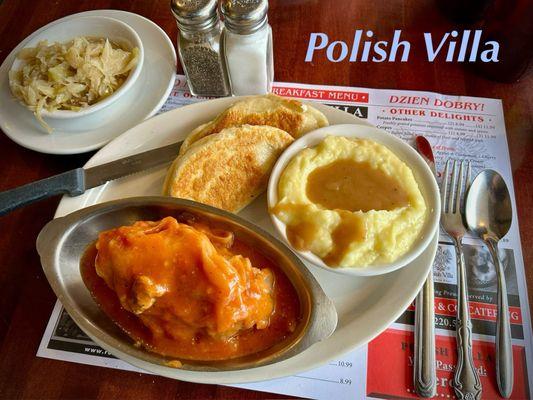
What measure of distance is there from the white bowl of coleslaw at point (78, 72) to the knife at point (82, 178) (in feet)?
1.11

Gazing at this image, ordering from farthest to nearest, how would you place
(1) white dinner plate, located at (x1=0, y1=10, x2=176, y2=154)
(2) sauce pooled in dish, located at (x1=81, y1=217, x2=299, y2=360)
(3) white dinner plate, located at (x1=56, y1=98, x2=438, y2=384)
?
(1) white dinner plate, located at (x1=0, y1=10, x2=176, y2=154) < (3) white dinner plate, located at (x1=56, y1=98, x2=438, y2=384) < (2) sauce pooled in dish, located at (x1=81, y1=217, x2=299, y2=360)

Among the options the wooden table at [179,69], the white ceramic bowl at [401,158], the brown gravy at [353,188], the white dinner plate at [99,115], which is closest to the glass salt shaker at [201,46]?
the white dinner plate at [99,115]

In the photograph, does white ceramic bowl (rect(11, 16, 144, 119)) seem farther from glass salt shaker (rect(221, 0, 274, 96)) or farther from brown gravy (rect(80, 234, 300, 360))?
brown gravy (rect(80, 234, 300, 360))

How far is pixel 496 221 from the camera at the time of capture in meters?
1.67

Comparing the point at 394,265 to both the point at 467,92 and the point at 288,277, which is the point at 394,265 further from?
the point at 467,92

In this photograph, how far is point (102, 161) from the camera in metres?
1.73

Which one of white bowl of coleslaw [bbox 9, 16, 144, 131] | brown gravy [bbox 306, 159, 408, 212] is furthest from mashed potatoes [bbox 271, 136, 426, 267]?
white bowl of coleslaw [bbox 9, 16, 144, 131]

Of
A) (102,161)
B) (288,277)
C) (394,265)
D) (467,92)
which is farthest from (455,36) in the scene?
(102,161)

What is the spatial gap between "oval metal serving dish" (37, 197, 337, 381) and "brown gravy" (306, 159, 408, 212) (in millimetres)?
262

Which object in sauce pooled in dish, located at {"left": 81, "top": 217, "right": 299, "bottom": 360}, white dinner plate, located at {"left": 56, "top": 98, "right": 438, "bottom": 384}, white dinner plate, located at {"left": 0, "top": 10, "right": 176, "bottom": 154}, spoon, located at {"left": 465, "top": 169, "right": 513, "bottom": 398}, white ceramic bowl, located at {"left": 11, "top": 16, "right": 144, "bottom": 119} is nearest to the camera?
sauce pooled in dish, located at {"left": 81, "top": 217, "right": 299, "bottom": 360}

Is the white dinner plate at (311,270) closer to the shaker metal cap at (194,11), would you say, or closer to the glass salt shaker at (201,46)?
the glass salt shaker at (201,46)

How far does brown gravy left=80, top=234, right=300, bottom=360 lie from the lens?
1283 mm

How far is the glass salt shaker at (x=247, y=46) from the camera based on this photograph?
170cm

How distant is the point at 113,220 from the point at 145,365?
49 cm
